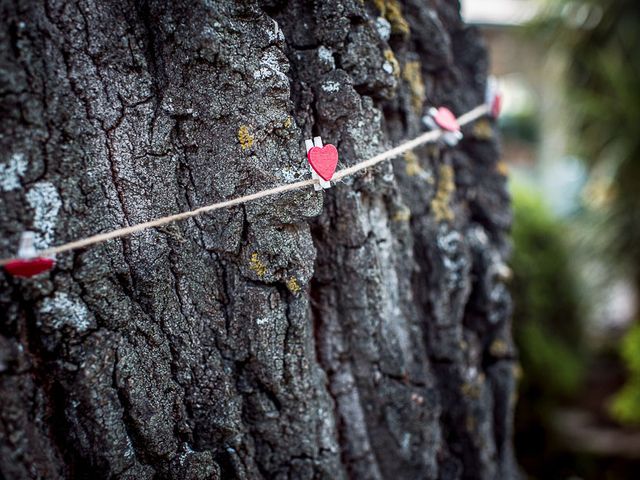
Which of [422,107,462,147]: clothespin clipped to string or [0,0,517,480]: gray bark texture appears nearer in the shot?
[0,0,517,480]: gray bark texture

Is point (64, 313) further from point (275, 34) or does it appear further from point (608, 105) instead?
point (608, 105)

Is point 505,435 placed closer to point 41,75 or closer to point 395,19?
point 395,19

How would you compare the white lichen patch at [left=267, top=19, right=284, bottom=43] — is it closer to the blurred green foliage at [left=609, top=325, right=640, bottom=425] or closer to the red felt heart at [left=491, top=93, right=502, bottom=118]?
the red felt heart at [left=491, top=93, right=502, bottom=118]

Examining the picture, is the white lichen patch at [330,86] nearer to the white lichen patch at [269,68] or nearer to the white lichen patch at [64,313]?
the white lichen patch at [269,68]

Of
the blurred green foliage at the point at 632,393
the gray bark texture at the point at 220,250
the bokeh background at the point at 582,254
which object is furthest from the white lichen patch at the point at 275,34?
the blurred green foliage at the point at 632,393

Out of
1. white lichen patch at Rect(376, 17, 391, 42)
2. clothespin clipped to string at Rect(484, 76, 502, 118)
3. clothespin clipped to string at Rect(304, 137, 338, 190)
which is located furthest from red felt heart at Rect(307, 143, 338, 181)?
clothespin clipped to string at Rect(484, 76, 502, 118)

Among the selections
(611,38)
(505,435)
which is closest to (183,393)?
(505,435)
